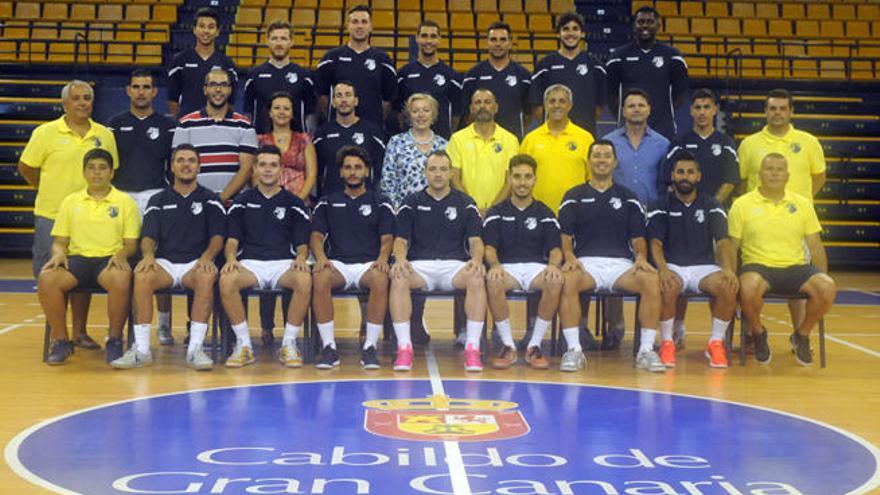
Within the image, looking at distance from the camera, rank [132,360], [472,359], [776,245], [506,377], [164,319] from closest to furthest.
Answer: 1. [506,377]
2. [132,360]
3. [472,359]
4. [776,245]
5. [164,319]

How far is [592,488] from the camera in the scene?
486cm

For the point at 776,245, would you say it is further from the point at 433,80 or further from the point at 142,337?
the point at 142,337

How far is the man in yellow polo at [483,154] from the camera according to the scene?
28.8 ft

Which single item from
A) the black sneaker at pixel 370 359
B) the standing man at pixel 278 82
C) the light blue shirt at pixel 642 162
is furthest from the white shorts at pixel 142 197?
the light blue shirt at pixel 642 162

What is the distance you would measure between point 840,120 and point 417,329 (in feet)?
35.1

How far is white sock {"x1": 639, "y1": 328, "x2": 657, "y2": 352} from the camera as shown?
27.2ft

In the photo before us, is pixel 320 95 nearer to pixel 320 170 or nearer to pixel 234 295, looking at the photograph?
pixel 320 170

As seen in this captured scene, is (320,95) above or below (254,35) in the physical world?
below

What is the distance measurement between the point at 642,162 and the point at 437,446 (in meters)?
3.91

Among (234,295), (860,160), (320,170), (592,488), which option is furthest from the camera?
(860,160)

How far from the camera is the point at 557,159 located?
348 inches

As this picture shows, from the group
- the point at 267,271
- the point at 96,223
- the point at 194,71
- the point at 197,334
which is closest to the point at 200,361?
the point at 197,334

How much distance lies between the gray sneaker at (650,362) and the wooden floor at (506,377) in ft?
0.31

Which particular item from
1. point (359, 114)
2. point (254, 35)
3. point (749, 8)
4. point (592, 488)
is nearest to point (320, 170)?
point (359, 114)
